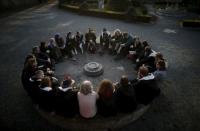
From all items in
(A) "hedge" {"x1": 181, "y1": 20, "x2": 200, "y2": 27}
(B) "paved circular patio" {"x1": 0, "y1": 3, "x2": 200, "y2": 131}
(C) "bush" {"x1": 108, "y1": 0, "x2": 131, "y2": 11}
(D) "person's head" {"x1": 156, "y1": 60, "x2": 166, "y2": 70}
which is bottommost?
(B) "paved circular patio" {"x1": 0, "y1": 3, "x2": 200, "y2": 131}

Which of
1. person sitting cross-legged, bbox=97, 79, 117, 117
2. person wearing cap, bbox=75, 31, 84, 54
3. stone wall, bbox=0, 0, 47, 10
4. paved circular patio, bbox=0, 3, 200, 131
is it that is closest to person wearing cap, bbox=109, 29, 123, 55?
person wearing cap, bbox=75, 31, 84, 54

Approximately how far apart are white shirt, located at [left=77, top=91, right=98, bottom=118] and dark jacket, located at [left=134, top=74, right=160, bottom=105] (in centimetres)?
149

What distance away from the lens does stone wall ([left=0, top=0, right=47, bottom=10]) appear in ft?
76.2

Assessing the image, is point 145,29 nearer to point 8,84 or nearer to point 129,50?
point 129,50

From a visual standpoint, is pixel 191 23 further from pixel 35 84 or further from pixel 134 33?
pixel 35 84

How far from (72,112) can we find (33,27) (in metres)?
11.5

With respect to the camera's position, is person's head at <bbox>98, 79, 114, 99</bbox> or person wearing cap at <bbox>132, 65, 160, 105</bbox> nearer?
person's head at <bbox>98, 79, 114, 99</bbox>

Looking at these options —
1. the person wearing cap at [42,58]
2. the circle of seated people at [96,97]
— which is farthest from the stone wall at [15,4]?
the circle of seated people at [96,97]

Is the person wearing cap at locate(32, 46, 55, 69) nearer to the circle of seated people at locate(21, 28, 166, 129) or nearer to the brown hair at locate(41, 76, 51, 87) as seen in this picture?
the circle of seated people at locate(21, 28, 166, 129)

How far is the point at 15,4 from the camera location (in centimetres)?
2428

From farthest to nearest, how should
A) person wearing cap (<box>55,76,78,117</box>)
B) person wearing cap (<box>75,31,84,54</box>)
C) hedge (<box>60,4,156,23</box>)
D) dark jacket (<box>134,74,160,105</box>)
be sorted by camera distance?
hedge (<box>60,4,156,23</box>) → person wearing cap (<box>75,31,84,54</box>) → dark jacket (<box>134,74,160,105</box>) → person wearing cap (<box>55,76,78,117</box>)

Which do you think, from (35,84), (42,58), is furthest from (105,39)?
(35,84)

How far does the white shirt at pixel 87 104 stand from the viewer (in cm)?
704

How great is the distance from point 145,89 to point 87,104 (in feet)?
6.39
